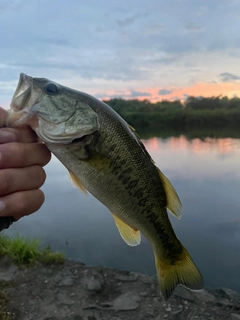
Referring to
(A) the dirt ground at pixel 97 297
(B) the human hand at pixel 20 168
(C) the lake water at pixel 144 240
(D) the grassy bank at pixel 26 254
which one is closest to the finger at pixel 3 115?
(B) the human hand at pixel 20 168

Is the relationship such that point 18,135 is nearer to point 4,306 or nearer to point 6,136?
point 6,136

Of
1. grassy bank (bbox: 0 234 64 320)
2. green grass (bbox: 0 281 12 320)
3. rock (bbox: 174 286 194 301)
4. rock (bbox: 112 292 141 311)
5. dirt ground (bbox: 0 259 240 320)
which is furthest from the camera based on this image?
grassy bank (bbox: 0 234 64 320)

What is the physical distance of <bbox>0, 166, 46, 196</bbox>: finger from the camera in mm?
2215

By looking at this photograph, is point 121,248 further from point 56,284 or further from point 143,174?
point 143,174

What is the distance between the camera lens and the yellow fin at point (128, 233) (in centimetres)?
260

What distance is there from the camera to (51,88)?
2348 mm

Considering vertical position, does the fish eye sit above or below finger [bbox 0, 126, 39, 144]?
above

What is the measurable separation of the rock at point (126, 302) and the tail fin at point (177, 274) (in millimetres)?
2942

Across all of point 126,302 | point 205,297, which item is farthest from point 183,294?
point 126,302

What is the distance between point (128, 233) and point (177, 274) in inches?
21.4

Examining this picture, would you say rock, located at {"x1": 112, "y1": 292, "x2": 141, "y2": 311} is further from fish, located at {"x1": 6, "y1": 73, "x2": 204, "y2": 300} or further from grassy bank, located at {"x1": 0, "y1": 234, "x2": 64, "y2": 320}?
fish, located at {"x1": 6, "y1": 73, "x2": 204, "y2": 300}

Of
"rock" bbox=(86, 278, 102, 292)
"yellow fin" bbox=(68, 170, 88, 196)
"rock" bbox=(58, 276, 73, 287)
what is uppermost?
"yellow fin" bbox=(68, 170, 88, 196)

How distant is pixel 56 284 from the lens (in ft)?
19.5

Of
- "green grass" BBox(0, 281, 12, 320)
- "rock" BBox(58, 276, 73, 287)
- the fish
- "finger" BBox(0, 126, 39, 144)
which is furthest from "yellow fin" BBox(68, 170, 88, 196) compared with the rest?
"rock" BBox(58, 276, 73, 287)
